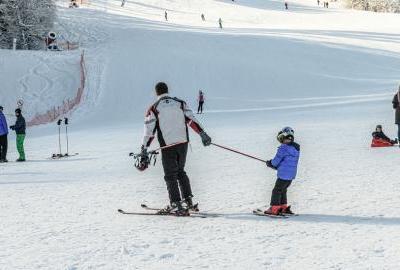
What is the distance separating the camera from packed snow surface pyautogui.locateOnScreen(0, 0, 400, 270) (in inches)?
244

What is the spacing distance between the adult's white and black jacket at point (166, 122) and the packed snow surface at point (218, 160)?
1057mm

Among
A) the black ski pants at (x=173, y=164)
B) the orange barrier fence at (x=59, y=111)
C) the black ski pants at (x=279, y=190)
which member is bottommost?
the black ski pants at (x=279, y=190)

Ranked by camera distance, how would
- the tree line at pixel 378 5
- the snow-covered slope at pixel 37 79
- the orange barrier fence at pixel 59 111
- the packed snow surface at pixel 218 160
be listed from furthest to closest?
the tree line at pixel 378 5 → the snow-covered slope at pixel 37 79 → the orange barrier fence at pixel 59 111 → the packed snow surface at pixel 218 160

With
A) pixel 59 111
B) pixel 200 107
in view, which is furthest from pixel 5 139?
pixel 59 111

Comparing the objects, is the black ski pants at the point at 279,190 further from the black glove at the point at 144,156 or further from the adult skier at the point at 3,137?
the adult skier at the point at 3,137

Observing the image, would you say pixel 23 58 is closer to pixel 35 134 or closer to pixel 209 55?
pixel 209 55

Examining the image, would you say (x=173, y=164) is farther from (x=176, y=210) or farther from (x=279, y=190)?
(x=279, y=190)

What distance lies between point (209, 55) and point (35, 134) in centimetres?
1885

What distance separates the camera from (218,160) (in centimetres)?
1391

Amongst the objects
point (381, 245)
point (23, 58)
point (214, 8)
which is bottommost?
point (381, 245)

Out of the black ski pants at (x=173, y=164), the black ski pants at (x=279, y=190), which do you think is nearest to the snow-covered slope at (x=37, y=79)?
the black ski pants at (x=173, y=164)

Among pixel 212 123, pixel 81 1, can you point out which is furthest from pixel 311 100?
pixel 81 1

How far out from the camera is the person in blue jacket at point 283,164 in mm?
7574

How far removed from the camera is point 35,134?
25.1 meters
